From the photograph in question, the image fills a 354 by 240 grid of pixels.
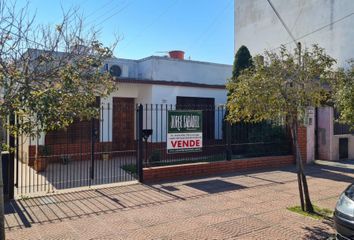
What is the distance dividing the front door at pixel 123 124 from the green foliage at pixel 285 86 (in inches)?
355

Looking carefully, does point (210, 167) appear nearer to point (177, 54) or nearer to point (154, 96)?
point (154, 96)

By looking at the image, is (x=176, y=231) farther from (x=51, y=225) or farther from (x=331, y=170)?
(x=331, y=170)

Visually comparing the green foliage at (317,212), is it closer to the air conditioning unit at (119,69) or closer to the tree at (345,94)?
the tree at (345,94)

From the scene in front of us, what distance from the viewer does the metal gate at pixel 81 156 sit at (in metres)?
9.66

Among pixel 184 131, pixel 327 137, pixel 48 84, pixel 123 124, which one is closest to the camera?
pixel 48 84

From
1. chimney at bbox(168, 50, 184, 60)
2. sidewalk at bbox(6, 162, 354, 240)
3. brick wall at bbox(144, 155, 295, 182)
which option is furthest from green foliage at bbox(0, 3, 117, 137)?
chimney at bbox(168, 50, 184, 60)

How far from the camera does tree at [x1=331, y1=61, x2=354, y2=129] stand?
748 centimetres

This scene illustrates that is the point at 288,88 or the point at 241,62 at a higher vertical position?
the point at 241,62

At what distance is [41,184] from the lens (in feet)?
31.0

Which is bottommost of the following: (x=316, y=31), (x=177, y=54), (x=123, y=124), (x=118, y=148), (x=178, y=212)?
(x=178, y=212)

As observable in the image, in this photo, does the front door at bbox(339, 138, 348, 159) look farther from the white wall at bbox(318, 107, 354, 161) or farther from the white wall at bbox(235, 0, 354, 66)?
the white wall at bbox(235, 0, 354, 66)

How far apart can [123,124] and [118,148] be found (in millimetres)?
1080

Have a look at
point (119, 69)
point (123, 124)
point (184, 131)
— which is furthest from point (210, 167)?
point (119, 69)

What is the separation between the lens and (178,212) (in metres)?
6.90
